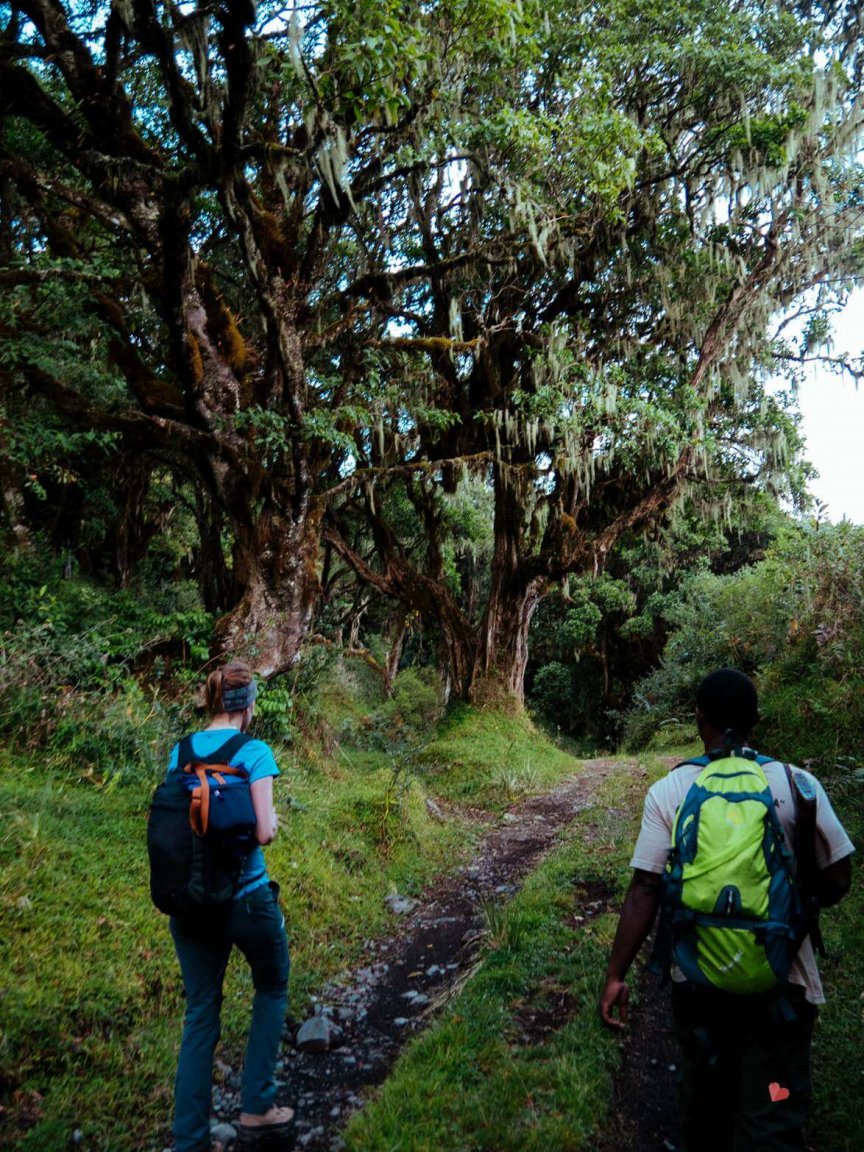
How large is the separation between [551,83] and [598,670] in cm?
1858

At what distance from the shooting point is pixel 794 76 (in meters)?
10.1

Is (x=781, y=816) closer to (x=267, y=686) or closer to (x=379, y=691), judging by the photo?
(x=267, y=686)

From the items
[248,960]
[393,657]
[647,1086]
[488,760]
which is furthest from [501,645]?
[248,960]

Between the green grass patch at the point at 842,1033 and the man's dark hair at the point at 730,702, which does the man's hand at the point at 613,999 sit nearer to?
the man's dark hair at the point at 730,702

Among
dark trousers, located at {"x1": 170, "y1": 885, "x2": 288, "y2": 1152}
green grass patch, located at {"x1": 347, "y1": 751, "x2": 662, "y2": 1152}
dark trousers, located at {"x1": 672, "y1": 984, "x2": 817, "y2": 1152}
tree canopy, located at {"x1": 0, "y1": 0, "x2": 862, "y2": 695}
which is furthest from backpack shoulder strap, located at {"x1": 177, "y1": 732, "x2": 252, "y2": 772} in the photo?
tree canopy, located at {"x1": 0, "y1": 0, "x2": 862, "y2": 695}

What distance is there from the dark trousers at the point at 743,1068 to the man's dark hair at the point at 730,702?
0.74 m

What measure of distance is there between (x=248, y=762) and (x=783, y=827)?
194 cm

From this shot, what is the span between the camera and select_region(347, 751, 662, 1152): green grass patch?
9.46ft

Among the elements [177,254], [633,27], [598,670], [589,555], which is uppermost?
[633,27]

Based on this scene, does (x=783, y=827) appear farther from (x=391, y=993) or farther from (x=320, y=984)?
(x=320, y=984)

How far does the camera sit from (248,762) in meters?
2.93

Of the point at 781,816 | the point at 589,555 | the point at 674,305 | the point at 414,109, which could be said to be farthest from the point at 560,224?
the point at 781,816

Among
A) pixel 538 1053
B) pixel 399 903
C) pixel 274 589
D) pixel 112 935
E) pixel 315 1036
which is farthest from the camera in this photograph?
pixel 274 589

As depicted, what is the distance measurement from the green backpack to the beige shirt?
105 millimetres
